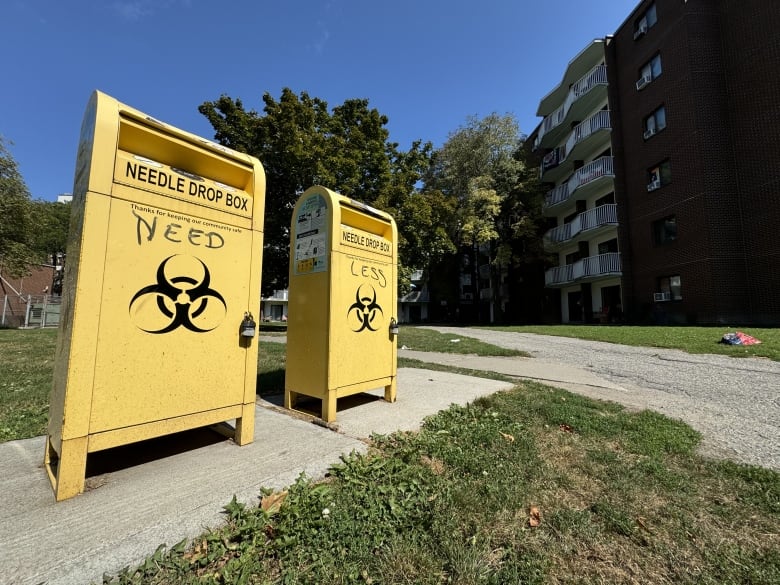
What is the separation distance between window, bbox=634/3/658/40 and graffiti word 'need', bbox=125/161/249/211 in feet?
83.3

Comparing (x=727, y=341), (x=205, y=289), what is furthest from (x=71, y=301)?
(x=727, y=341)

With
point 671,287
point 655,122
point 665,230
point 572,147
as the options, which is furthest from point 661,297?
point 572,147

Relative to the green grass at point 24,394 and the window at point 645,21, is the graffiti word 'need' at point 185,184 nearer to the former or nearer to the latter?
the green grass at point 24,394

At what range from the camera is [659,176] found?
18141mm

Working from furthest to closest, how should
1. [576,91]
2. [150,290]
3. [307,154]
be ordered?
[576,91]
[307,154]
[150,290]

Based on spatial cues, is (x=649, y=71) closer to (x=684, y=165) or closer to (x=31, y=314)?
(x=684, y=165)

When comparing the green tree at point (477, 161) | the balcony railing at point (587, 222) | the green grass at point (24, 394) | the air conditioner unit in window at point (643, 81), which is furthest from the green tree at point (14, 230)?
the air conditioner unit in window at point (643, 81)

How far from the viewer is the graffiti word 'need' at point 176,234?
2.43 m

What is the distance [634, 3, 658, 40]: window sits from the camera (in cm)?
1881

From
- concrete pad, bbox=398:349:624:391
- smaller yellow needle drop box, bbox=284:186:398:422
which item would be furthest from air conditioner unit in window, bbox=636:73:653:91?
smaller yellow needle drop box, bbox=284:186:398:422

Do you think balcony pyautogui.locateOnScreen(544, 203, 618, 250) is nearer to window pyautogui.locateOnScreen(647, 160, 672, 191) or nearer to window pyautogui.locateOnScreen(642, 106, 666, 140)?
window pyautogui.locateOnScreen(647, 160, 672, 191)

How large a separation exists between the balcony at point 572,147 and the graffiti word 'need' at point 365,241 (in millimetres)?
22744

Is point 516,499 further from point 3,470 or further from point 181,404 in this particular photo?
point 3,470

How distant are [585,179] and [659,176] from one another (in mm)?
4390
